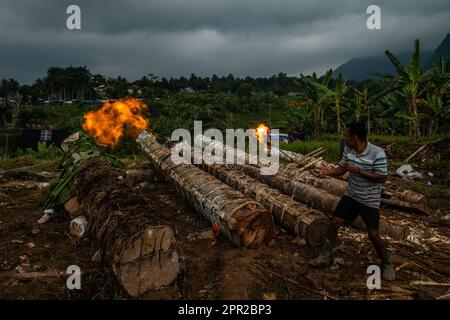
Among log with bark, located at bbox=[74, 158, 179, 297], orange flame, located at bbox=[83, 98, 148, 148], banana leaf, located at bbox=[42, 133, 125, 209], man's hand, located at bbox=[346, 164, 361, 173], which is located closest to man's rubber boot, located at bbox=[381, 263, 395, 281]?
man's hand, located at bbox=[346, 164, 361, 173]

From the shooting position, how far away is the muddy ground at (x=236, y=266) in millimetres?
3828

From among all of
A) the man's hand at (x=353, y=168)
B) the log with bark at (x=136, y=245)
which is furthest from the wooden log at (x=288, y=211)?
the log with bark at (x=136, y=245)

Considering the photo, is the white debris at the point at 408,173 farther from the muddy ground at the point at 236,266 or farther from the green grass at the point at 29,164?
the green grass at the point at 29,164

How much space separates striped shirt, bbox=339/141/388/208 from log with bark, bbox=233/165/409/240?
1.80m

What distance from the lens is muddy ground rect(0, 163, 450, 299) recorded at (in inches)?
151

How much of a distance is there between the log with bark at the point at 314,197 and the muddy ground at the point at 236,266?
0.22m

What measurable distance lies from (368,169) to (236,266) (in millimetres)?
2200

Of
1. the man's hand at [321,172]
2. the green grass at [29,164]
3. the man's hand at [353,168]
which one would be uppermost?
the man's hand at [353,168]

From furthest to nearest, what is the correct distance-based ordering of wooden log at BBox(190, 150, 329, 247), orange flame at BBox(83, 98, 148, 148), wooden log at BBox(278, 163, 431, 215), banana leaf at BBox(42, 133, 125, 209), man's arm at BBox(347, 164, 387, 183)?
1. orange flame at BBox(83, 98, 148, 148)
2. wooden log at BBox(278, 163, 431, 215)
3. banana leaf at BBox(42, 133, 125, 209)
4. wooden log at BBox(190, 150, 329, 247)
5. man's arm at BBox(347, 164, 387, 183)

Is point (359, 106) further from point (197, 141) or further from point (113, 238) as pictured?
point (113, 238)

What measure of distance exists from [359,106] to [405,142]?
3.97 meters

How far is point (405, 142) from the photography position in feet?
46.8

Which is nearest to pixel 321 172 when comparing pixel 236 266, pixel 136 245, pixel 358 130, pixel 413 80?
pixel 358 130

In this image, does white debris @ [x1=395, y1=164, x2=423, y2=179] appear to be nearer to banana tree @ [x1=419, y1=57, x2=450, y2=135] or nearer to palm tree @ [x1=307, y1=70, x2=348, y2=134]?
banana tree @ [x1=419, y1=57, x2=450, y2=135]
